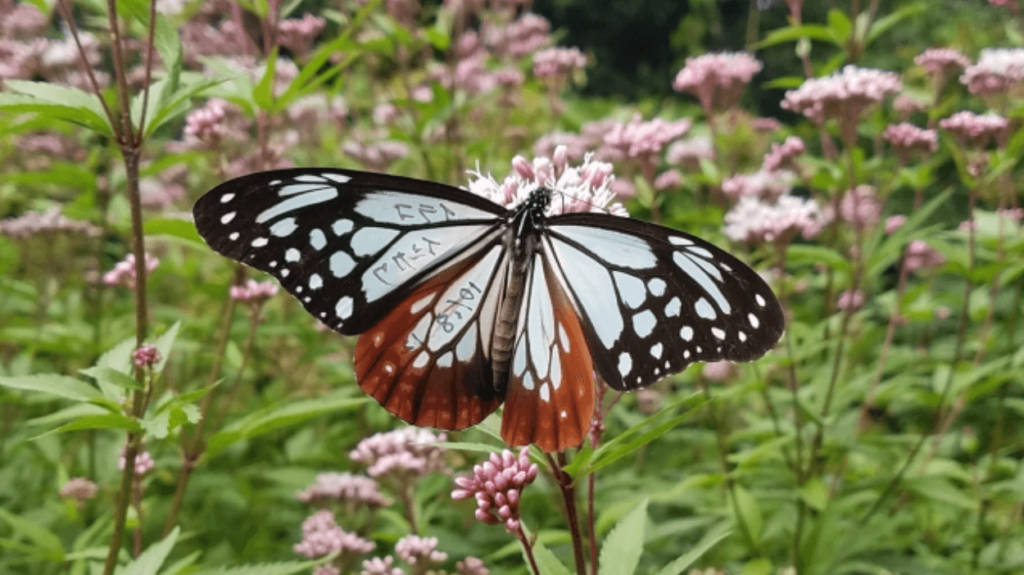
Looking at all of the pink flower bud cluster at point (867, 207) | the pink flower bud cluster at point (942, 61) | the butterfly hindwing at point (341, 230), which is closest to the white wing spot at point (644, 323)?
the butterfly hindwing at point (341, 230)

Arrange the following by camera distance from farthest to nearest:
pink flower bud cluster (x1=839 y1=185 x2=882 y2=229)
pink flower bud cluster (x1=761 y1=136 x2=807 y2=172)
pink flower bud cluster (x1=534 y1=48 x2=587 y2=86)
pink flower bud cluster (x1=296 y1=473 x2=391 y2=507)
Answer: pink flower bud cluster (x1=534 y1=48 x2=587 y2=86), pink flower bud cluster (x1=839 y1=185 x2=882 y2=229), pink flower bud cluster (x1=761 y1=136 x2=807 y2=172), pink flower bud cluster (x1=296 y1=473 x2=391 y2=507)

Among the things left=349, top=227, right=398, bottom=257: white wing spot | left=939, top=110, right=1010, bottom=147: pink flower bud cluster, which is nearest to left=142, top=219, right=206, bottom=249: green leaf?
left=349, top=227, right=398, bottom=257: white wing spot

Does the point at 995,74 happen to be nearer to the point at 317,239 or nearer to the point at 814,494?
the point at 814,494

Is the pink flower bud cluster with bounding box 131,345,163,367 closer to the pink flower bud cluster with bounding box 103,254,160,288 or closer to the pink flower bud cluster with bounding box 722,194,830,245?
the pink flower bud cluster with bounding box 103,254,160,288

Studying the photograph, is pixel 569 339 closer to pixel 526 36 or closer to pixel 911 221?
pixel 911 221

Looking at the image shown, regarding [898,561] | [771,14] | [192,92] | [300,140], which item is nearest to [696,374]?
[898,561]

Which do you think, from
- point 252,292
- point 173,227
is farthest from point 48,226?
point 173,227
